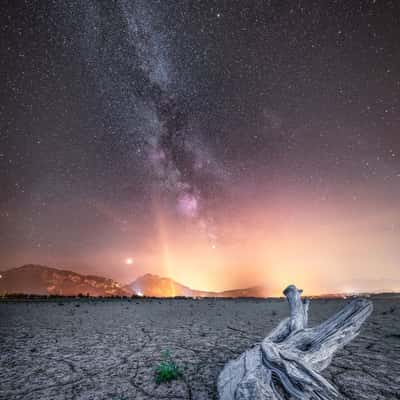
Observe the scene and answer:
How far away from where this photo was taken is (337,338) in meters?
2.21

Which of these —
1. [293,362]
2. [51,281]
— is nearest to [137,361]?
[293,362]

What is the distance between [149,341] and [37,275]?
16772 centimetres

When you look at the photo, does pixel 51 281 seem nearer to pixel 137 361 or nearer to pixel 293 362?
pixel 137 361

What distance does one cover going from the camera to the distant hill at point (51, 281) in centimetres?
11462

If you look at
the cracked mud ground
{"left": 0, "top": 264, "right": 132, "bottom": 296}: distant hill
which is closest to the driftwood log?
the cracked mud ground

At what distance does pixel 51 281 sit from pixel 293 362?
514 ft

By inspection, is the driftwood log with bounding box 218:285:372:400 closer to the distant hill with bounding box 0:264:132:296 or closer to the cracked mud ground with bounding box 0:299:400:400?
the cracked mud ground with bounding box 0:299:400:400

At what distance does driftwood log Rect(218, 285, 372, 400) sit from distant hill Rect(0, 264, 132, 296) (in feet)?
384

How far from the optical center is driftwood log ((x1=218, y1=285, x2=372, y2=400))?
158cm

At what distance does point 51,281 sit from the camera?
423 ft

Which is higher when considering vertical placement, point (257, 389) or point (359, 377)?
point (257, 389)

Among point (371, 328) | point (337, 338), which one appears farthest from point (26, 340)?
point (371, 328)

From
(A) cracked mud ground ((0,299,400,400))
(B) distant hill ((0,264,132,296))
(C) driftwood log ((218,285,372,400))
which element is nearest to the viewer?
(C) driftwood log ((218,285,372,400))

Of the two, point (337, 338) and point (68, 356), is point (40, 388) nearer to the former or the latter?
point (68, 356)
